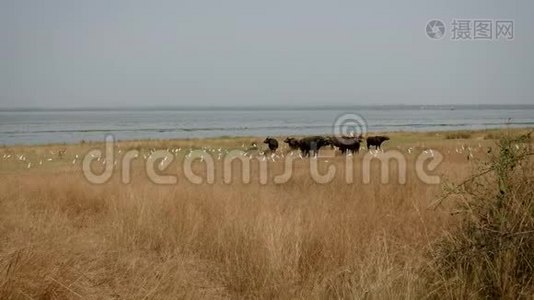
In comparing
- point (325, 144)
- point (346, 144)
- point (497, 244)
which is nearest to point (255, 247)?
point (497, 244)

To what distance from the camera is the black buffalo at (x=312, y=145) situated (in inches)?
891

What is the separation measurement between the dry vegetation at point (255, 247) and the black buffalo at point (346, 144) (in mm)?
13806

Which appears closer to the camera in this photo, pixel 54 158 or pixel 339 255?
pixel 339 255

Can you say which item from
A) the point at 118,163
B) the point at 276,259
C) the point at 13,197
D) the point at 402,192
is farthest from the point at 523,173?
the point at 118,163

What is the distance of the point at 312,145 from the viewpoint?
74.9ft

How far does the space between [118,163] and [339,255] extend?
15.8m

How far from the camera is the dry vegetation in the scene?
14.0 ft

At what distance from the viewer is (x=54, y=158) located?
911 inches

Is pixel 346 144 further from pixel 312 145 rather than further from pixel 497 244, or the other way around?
pixel 497 244

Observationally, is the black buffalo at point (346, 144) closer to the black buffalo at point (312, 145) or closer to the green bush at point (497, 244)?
the black buffalo at point (312, 145)

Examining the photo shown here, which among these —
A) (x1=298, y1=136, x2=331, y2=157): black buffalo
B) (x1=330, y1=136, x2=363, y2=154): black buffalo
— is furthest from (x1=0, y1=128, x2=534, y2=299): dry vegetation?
(x1=330, y1=136, x2=363, y2=154): black buffalo

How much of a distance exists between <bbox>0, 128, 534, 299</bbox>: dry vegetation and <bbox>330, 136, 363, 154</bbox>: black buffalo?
1381 centimetres

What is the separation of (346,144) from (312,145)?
1.64 meters

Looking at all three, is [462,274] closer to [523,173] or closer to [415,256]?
[415,256]
